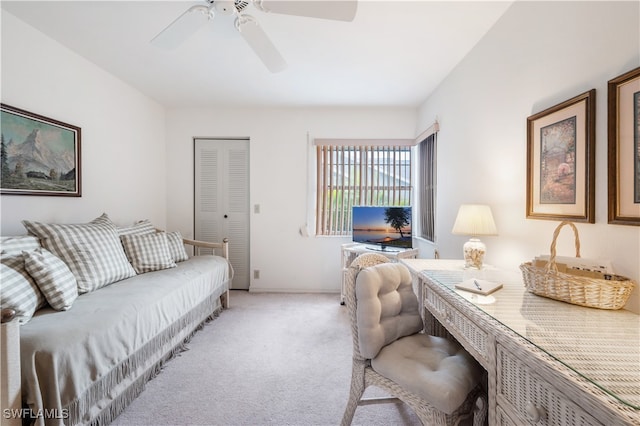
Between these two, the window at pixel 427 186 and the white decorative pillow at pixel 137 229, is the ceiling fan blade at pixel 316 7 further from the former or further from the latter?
Answer: the white decorative pillow at pixel 137 229

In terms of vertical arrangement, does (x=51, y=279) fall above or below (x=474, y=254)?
below

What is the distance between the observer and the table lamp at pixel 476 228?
6.02ft

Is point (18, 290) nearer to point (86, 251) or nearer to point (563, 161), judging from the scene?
point (86, 251)

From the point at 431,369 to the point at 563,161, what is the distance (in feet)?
4.01

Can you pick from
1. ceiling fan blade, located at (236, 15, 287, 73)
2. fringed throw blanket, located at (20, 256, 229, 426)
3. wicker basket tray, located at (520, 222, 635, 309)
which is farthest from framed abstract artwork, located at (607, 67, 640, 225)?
fringed throw blanket, located at (20, 256, 229, 426)

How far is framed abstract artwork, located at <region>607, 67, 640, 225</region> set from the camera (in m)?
1.08

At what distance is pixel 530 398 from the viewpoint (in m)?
0.83

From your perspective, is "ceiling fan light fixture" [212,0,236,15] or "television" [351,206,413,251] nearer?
"ceiling fan light fixture" [212,0,236,15]

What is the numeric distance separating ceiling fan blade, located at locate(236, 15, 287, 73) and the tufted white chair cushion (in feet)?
6.44

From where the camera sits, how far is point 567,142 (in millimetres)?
1416

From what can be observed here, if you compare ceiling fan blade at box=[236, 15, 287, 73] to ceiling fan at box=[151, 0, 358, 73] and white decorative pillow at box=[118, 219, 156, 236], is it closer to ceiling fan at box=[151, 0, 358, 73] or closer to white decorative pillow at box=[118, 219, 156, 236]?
ceiling fan at box=[151, 0, 358, 73]

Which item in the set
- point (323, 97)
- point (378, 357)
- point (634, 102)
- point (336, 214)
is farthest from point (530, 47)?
point (336, 214)

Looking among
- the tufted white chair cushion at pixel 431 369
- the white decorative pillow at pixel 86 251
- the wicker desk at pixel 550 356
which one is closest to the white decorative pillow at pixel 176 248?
the white decorative pillow at pixel 86 251

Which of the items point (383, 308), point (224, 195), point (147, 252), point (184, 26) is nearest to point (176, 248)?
point (147, 252)
